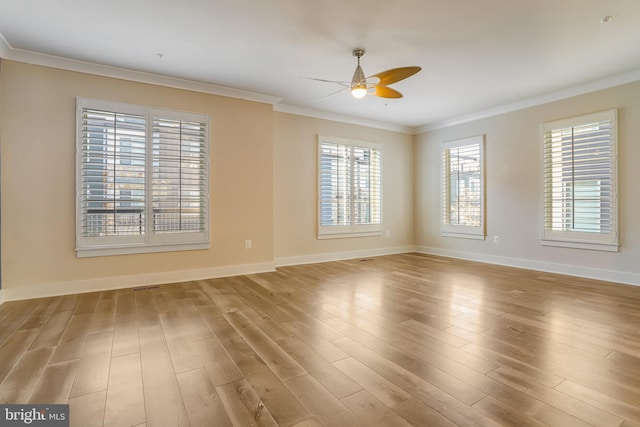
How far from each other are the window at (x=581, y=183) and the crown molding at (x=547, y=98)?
38 cm

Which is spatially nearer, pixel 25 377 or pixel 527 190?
pixel 25 377

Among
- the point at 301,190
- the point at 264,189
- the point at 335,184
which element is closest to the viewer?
the point at 264,189

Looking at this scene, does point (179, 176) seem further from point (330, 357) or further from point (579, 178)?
point (579, 178)

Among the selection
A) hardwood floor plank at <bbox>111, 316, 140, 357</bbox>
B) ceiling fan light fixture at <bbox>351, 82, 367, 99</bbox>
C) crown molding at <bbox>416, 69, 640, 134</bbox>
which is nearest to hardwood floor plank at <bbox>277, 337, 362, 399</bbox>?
hardwood floor plank at <bbox>111, 316, 140, 357</bbox>

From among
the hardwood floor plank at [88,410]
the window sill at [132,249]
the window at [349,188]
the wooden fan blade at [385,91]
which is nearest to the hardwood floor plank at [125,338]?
the hardwood floor plank at [88,410]

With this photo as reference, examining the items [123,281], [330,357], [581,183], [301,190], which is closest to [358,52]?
[301,190]

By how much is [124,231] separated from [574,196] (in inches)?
252

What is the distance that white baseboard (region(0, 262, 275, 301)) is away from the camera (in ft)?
11.7

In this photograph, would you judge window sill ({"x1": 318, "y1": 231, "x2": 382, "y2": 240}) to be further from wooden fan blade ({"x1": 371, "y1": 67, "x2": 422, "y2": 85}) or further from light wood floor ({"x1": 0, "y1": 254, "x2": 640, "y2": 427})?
wooden fan blade ({"x1": 371, "y1": 67, "x2": 422, "y2": 85})

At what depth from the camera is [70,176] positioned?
3783 mm

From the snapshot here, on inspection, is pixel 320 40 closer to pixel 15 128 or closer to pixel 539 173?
pixel 15 128

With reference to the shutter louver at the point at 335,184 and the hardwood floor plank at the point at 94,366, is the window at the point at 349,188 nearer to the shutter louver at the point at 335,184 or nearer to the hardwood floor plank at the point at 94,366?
the shutter louver at the point at 335,184

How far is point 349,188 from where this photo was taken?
624 centimetres

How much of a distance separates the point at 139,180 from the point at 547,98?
623cm
